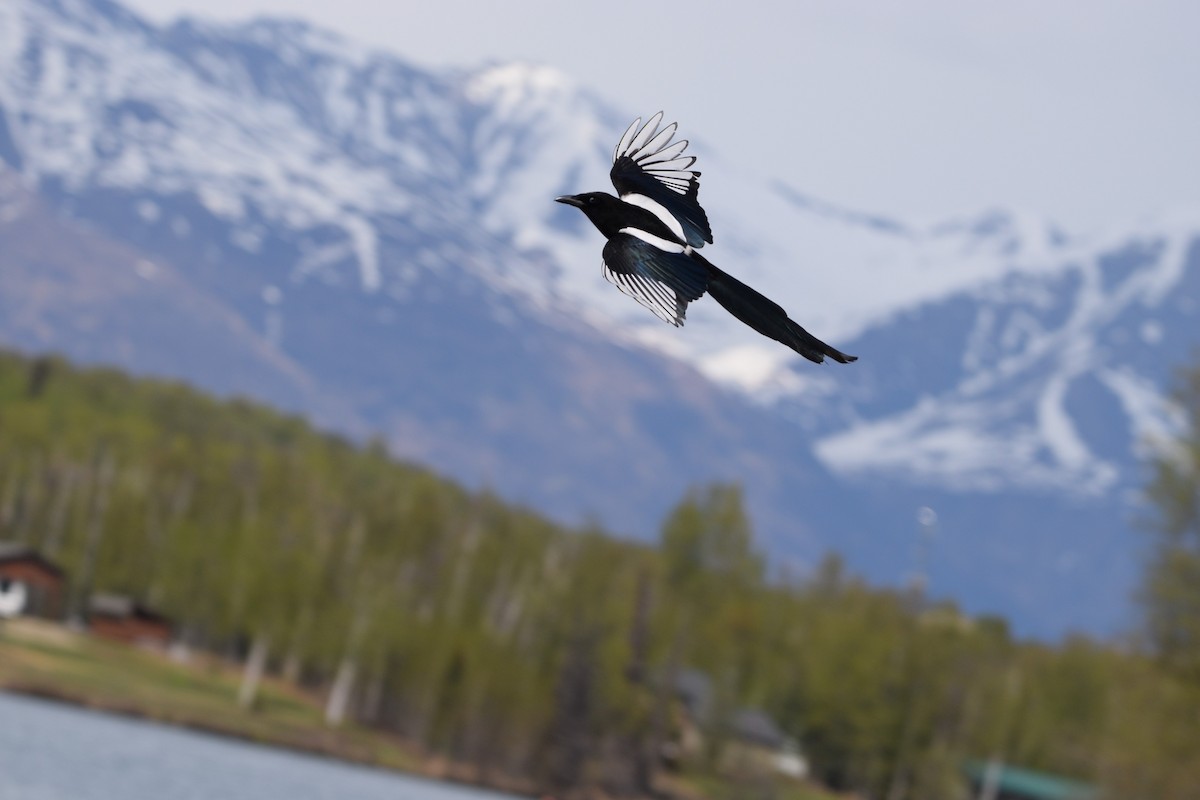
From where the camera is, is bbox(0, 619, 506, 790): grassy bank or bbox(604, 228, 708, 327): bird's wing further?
bbox(0, 619, 506, 790): grassy bank

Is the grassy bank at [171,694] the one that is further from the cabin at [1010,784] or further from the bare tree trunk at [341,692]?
the cabin at [1010,784]

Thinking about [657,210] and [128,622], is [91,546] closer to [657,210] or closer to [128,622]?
[128,622]

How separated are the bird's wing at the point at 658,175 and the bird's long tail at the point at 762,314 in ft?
1.54

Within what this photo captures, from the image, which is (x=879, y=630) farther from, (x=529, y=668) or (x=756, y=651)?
(x=529, y=668)

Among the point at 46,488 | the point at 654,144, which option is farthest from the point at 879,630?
the point at 654,144

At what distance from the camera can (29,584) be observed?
369ft

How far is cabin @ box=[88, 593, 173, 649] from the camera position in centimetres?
11188

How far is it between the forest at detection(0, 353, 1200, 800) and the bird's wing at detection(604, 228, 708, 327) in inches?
2679

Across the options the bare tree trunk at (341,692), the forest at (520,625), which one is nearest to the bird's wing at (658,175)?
the forest at (520,625)

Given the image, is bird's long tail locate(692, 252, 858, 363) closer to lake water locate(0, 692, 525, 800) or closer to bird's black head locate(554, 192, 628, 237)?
bird's black head locate(554, 192, 628, 237)

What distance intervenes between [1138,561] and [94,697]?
51576 mm

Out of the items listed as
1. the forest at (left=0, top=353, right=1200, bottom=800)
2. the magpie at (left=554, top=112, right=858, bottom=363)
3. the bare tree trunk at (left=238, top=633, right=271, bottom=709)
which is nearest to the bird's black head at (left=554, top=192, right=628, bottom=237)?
the magpie at (left=554, top=112, right=858, bottom=363)

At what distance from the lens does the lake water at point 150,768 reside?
55.3 meters

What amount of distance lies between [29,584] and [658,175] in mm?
107112
